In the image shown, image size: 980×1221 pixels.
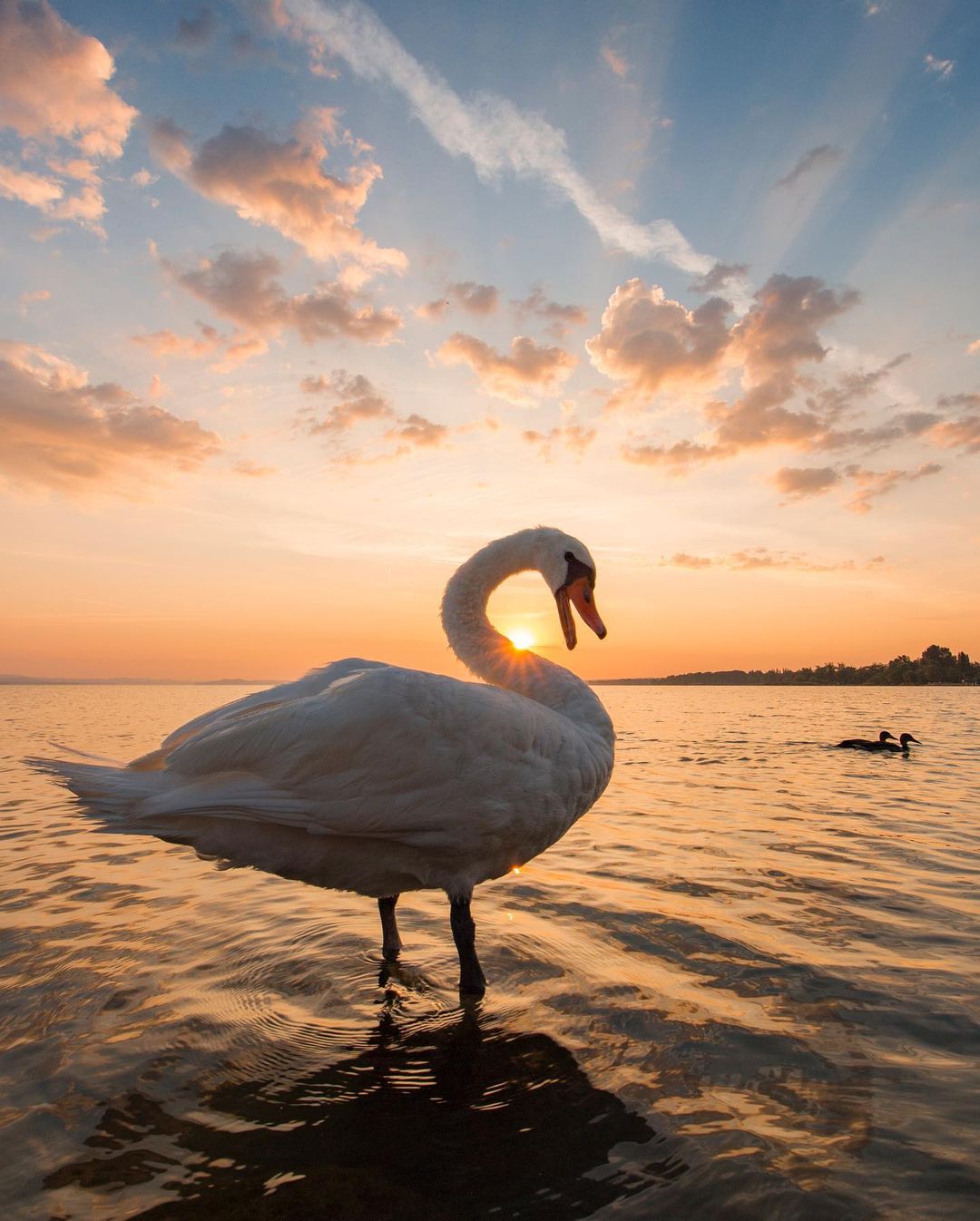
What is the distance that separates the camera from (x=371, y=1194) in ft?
9.34

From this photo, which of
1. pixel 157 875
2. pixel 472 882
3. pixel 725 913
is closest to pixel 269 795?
pixel 472 882

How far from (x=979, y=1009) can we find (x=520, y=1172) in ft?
9.81

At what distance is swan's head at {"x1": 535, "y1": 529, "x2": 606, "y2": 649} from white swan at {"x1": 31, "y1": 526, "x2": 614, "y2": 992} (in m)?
1.24

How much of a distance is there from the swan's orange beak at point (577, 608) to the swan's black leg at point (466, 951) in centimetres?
217

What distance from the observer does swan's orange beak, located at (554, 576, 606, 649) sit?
18.8ft

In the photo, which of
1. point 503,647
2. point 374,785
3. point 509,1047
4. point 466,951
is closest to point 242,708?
point 374,785

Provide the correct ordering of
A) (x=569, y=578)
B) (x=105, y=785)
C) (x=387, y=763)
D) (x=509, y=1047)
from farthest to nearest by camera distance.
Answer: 1. (x=569, y=578)
2. (x=105, y=785)
3. (x=387, y=763)
4. (x=509, y=1047)

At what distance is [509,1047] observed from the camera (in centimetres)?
395

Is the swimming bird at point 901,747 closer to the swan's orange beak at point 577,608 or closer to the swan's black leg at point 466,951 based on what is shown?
the swan's orange beak at point 577,608

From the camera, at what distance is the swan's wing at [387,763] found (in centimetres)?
413

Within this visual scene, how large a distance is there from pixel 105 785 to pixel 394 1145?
97.4 inches

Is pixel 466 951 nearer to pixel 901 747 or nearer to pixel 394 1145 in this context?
pixel 394 1145

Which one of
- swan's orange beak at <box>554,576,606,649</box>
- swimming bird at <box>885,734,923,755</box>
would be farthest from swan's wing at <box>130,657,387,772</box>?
swimming bird at <box>885,734,923,755</box>

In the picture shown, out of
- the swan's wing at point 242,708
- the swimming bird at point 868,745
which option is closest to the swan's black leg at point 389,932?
the swan's wing at point 242,708
